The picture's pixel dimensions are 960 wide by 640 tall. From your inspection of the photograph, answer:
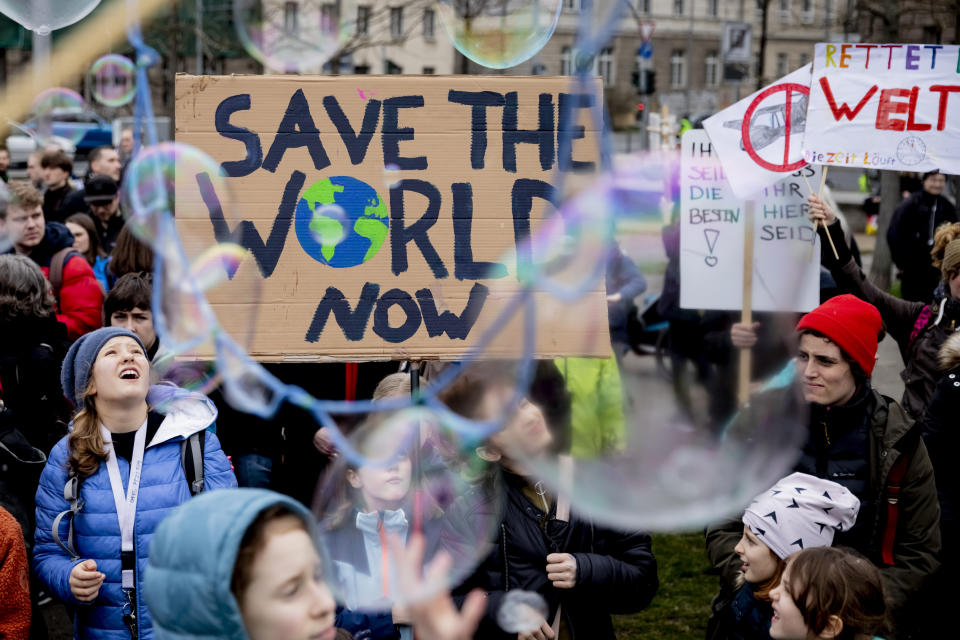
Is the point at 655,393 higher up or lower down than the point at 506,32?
lower down

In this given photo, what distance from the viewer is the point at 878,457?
321 centimetres

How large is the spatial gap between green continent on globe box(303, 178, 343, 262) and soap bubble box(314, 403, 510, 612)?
52cm

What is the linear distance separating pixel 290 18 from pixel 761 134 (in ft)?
13.4

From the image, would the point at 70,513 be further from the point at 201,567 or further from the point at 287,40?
the point at 287,40

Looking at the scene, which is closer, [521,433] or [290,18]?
[521,433]

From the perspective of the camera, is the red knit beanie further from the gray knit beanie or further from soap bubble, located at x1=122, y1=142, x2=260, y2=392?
soap bubble, located at x1=122, y1=142, x2=260, y2=392

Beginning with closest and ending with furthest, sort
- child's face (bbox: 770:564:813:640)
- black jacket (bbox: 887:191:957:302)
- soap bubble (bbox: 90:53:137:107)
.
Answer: child's face (bbox: 770:564:813:640), black jacket (bbox: 887:191:957:302), soap bubble (bbox: 90:53:137:107)

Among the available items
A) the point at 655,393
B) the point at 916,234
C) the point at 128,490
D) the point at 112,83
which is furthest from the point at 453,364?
the point at 112,83

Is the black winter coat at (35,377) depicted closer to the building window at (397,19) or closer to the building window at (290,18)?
the building window at (290,18)

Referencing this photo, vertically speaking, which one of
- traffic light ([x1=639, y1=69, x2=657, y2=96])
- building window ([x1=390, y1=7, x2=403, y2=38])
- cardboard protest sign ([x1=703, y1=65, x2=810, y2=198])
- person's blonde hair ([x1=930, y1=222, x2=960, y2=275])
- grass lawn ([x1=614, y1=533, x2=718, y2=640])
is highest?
building window ([x1=390, y1=7, x2=403, y2=38])

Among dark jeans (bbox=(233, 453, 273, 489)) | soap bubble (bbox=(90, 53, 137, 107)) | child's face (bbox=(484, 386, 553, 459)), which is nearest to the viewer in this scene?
child's face (bbox=(484, 386, 553, 459))

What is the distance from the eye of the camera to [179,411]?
3.23 meters

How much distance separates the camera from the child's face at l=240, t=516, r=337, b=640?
1.88 metres

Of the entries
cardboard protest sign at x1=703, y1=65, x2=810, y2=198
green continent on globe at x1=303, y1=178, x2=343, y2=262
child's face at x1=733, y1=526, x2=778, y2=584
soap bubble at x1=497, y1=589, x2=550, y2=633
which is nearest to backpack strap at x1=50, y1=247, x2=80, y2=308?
green continent on globe at x1=303, y1=178, x2=343, y2=262
